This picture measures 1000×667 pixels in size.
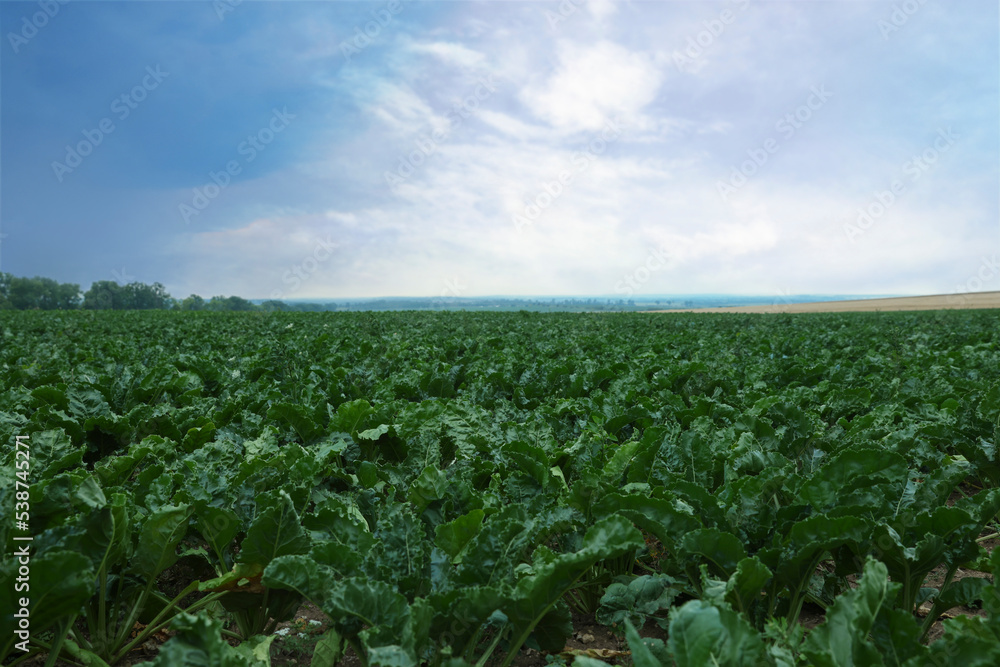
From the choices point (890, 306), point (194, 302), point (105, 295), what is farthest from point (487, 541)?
point (105, 295)

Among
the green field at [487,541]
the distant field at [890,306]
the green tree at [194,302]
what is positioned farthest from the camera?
the green tree at [194,302]

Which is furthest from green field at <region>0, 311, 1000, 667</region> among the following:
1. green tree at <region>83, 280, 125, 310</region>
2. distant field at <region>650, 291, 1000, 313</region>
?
green tree at <region>83, 280, 125, 310</region>

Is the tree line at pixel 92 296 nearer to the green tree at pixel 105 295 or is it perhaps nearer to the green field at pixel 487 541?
the green tree at pixel 105 295

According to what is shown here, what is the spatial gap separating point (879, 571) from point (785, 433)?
7.38 ft

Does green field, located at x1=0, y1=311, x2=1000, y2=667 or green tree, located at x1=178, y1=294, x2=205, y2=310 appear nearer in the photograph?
green field, located at x1=0, y1=311, x2=1000, y2=667

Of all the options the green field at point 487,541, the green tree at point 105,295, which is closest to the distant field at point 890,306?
the green field at point 487,541

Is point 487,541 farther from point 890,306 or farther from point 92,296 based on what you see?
point 92,296

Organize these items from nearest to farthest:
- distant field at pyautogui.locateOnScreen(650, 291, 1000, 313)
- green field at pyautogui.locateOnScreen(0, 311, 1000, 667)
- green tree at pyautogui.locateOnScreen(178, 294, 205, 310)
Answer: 1. green field at pyautogui.locateOnScreen(0, 311, 1000, 667)
2. distant field at pyautogui.locateOnScreen(650, 291, 1000, 313)
3. green tree at pyautogui.locateOnScreen(178, 294, 205, 310)

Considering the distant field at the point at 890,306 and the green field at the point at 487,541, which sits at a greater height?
the distant field at the point at 890,306

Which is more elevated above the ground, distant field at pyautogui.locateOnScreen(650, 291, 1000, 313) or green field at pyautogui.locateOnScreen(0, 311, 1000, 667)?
distant field at pyautogui.locateOnScreen(650, 291, 1000, 313)

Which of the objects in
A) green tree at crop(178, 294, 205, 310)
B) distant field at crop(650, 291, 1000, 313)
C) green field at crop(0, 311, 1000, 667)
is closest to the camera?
green field at crop(0, 311, 1000, 667)

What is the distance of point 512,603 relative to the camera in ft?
5.82

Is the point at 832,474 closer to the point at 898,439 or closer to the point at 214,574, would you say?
the point at 898,439

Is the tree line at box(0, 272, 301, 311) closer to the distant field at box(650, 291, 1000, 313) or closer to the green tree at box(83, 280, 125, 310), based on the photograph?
the green tree at box(83, 280, 125, 310)
